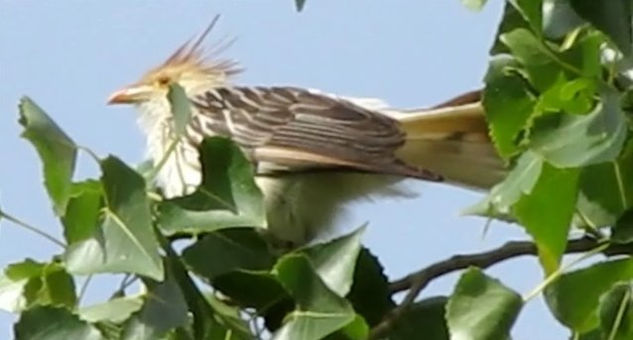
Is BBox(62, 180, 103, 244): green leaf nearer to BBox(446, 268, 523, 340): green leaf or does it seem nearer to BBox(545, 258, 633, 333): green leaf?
BBox(446, 268, 523, 340): green leaf

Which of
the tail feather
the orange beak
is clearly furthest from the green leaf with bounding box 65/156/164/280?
the orange beak

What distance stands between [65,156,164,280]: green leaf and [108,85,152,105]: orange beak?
2.70 m

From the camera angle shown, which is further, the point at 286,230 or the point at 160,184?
the point at 286,230

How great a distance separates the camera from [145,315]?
97.0 inches

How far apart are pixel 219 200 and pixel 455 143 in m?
1.69

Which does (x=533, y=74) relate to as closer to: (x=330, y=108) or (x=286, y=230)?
(x=286, y=230)

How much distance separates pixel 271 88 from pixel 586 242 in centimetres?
235

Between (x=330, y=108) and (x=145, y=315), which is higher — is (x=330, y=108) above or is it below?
below

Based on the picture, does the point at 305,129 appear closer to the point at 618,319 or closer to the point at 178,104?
the point at 178,104

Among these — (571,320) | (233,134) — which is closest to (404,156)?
(233,134)

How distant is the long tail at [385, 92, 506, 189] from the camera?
4.05 meters

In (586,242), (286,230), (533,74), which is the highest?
(533,74)

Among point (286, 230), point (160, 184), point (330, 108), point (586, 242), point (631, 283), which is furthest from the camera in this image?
point (330, 108)

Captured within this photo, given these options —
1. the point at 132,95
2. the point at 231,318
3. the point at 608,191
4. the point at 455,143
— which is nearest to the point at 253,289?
the point at 231,318
